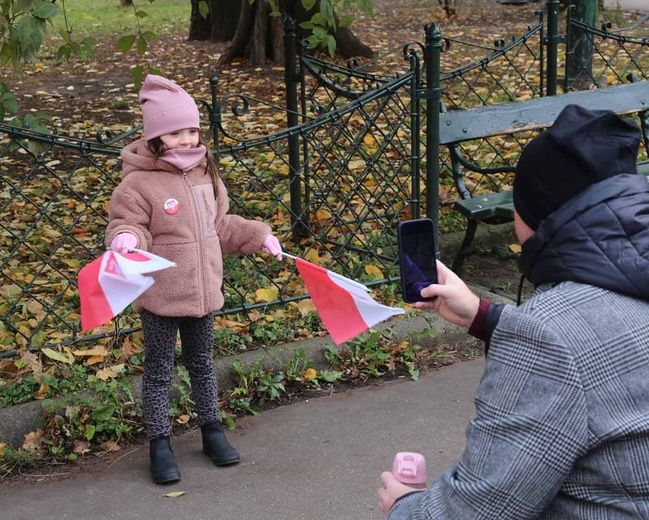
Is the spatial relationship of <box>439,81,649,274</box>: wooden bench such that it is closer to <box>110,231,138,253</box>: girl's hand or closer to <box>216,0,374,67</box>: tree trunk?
<box>110,231,138,253</box>: girl's hand

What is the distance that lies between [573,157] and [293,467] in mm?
2515

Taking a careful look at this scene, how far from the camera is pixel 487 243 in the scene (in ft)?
20.5

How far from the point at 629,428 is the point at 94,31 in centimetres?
1858

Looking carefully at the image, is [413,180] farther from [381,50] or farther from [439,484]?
[381,50]

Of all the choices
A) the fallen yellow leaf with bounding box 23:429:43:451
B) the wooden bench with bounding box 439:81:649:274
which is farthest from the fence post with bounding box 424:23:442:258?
the fallen yellow leaf with bounding box 23:429:43:451

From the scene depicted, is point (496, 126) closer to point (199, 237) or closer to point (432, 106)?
point (432, 106)

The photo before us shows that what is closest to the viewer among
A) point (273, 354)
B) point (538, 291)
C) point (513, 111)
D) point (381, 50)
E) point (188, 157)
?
point (538, 291)

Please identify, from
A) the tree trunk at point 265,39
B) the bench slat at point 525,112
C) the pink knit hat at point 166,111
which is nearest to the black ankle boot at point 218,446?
the pink knit hat at point 166,111

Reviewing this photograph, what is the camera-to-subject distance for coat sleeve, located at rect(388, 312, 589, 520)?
1.65 m

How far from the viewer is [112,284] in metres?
3.10

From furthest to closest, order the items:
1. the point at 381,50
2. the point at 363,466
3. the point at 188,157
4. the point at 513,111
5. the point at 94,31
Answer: the point at 94,31
the point at 381,50
the point at 513,111
the point at 363,466
the point at 188,157

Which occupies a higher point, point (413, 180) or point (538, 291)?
point (538, 291)

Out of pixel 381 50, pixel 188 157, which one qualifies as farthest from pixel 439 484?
pixel 381 50

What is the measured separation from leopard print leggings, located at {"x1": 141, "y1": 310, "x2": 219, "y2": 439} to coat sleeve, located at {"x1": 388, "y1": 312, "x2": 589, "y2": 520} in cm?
223
